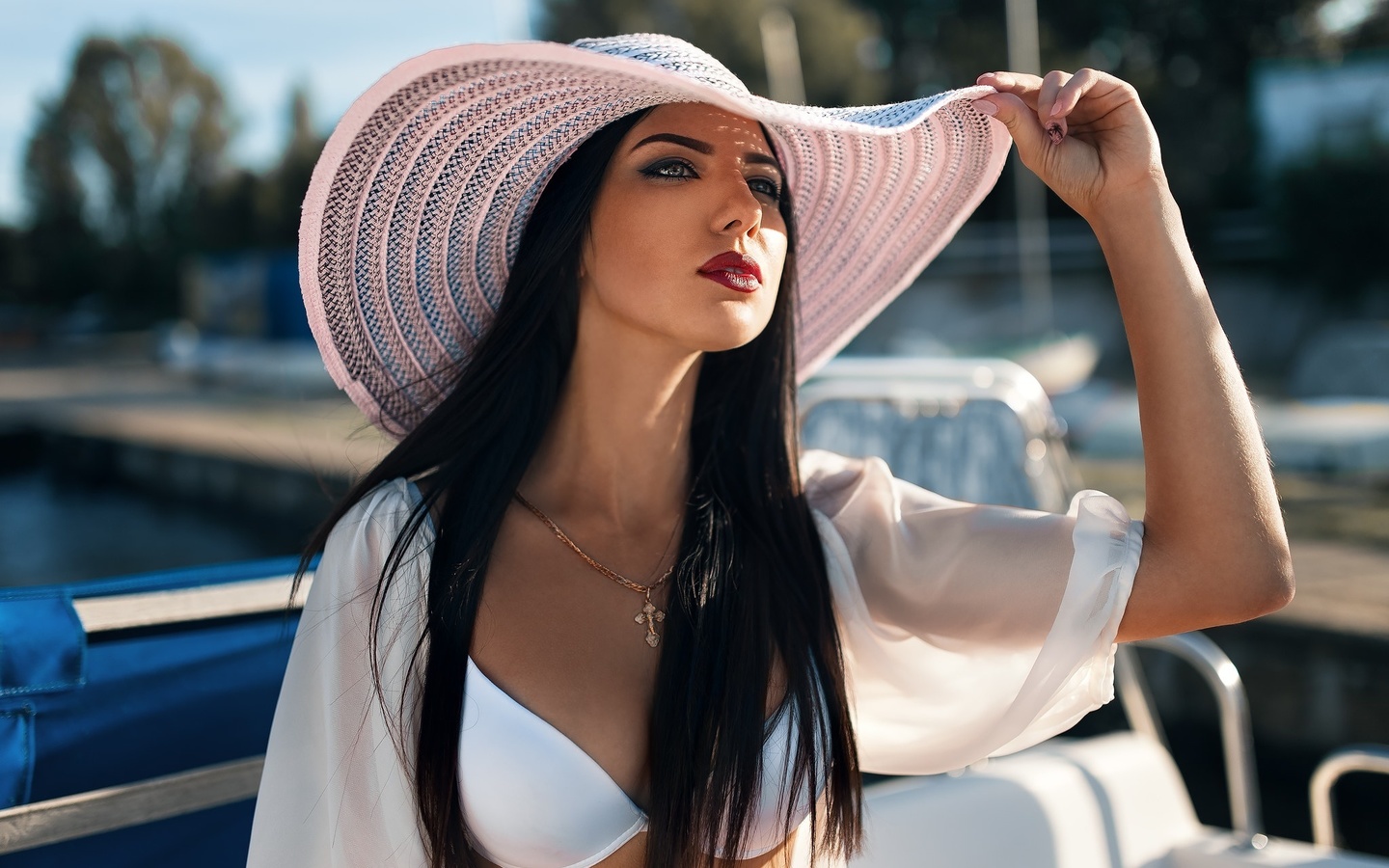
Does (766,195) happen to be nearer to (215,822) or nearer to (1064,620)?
(1064,620)

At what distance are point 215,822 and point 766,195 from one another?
1209mm

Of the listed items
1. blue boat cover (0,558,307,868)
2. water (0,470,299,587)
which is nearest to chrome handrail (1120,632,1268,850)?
blue boat cover (0,558,307,868)

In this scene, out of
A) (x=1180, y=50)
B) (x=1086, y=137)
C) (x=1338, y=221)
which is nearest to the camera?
(x=1086, y=137)

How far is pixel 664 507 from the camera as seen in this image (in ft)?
6.19

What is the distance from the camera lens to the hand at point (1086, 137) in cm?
148

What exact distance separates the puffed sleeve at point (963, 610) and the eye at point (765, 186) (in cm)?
41

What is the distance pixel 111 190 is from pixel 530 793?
47796 millimetres

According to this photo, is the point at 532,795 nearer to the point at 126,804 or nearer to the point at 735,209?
the point at 126,804

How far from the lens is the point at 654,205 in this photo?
1608 mm

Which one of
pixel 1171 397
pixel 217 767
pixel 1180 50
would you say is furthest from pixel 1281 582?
pixel 1180 50

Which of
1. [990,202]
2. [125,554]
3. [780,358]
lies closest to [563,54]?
[780,358]

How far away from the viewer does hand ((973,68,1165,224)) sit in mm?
1480

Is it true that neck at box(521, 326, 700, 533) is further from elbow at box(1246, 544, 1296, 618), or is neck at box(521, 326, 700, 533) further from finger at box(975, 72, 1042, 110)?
elbow at box(1246, 544, 1296, 618)

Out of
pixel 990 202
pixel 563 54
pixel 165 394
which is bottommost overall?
pixel 165 394
